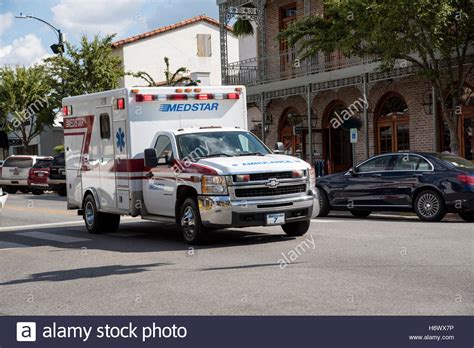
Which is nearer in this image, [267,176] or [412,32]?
[267,176]

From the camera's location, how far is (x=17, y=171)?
35969 millimetres

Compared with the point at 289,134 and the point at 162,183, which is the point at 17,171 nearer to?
the point at 289,134

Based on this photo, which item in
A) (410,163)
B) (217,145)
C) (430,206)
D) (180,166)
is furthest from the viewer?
(410,163)

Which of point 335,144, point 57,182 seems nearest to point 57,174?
point 57,182

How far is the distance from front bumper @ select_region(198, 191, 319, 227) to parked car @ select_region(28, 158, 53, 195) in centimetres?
2285

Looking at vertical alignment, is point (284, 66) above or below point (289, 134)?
above

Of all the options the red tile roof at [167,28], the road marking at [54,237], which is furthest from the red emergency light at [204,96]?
the red tile roof at [167,28]

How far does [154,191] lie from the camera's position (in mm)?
14078

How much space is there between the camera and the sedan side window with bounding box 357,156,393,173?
17.3m

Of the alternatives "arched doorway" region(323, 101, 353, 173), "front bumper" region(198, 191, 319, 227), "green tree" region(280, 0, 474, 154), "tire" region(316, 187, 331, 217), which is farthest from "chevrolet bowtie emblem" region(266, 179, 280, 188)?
"arched doorway" region(323, 101, 353, 173)

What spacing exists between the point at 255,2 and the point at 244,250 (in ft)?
69.7

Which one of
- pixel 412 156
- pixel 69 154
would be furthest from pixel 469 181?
pixel 69 154

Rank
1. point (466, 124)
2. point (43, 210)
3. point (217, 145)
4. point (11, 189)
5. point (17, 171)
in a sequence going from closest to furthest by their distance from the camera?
point (217, 145), point (466, 124), point (43, 210), point (17, 171), point (11, 189)

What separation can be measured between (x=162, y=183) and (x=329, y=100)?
54.5 ft
